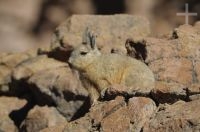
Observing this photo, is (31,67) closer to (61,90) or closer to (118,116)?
(61,90)

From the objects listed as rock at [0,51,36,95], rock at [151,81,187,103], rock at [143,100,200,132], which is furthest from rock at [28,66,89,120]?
rock at [143,100,200,132]

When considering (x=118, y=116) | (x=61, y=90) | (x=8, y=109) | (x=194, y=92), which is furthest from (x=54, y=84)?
(x=194, y=92)

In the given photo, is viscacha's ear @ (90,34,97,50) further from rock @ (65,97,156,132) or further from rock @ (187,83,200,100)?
rock @ (187,83,200,100)

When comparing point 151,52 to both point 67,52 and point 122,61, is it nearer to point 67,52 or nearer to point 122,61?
point 122,61

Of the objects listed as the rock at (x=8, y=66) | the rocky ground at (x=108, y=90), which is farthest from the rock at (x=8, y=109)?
the rock at (x=8, y=66)

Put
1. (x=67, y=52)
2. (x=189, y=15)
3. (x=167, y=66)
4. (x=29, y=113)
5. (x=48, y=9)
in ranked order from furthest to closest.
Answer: (x=48, y=9)
(x=189, y=15)
(x=67, y=52)
(x=29, y=113)
(x=167, y=66)

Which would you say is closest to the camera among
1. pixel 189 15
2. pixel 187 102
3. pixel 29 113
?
pixel 187 102

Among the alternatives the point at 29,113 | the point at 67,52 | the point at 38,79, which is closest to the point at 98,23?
the point at 67,52
